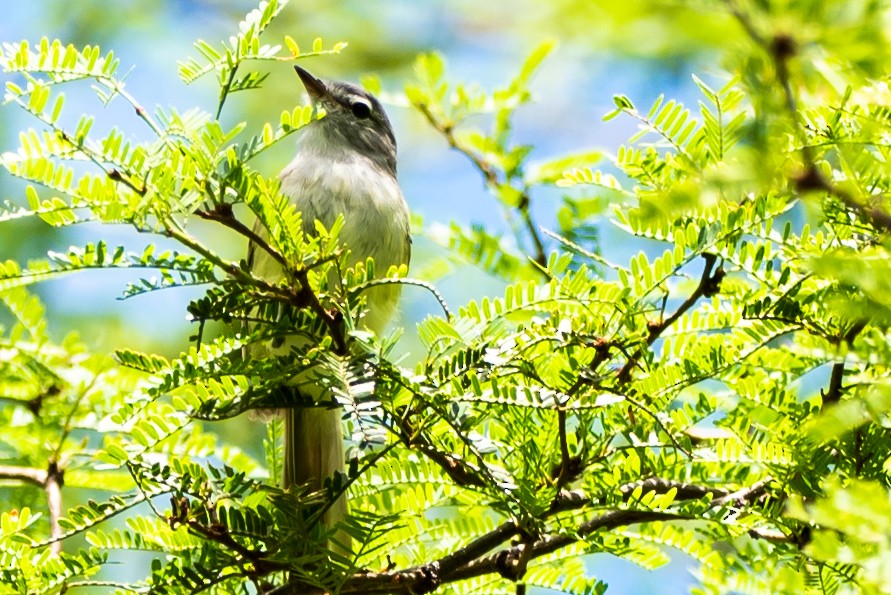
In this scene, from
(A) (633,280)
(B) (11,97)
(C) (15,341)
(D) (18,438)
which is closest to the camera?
(B) (11,97)

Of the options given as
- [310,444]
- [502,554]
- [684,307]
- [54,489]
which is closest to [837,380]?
[684,307]

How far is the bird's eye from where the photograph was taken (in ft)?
17.2

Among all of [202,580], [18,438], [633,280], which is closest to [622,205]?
[633,280]

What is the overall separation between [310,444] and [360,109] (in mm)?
2262

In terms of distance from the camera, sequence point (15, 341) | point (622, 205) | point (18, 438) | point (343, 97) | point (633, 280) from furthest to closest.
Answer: point (343, 97) → point (18, 438) → point (15, 341) → point (622, 205) → point (633, 280)

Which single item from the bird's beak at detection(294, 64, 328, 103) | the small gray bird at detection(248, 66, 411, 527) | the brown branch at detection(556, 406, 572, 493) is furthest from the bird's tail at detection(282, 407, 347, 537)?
the bird's beak at detection(294, 64, 328, 103)

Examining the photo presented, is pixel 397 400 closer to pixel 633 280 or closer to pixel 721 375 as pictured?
pixel 633 280

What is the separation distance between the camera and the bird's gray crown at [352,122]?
192 inches

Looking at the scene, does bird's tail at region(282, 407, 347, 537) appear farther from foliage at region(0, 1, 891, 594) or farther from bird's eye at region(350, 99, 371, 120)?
bird's eye at region(350, 99, 371, 120)

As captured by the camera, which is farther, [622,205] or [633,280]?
[622,205]

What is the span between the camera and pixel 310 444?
3539 millimetres

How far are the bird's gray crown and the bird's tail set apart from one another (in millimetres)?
1597

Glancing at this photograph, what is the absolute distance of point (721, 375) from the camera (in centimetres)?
235

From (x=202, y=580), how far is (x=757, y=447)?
4.34ft
